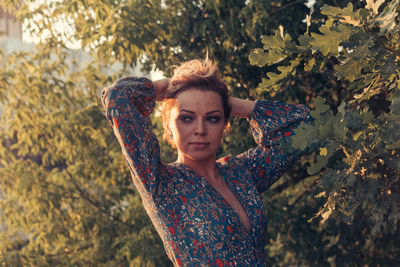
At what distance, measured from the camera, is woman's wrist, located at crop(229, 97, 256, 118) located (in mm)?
2850

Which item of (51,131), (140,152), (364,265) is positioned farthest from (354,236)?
(140,152)

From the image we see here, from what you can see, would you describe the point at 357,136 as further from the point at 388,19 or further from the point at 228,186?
the point at 228,186

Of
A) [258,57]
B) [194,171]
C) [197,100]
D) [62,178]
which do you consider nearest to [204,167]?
[194,171]

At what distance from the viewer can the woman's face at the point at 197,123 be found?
2523 mm

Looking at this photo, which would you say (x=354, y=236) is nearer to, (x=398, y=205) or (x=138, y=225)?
(x=138, y=225)

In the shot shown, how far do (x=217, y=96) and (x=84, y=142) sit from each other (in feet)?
11.2

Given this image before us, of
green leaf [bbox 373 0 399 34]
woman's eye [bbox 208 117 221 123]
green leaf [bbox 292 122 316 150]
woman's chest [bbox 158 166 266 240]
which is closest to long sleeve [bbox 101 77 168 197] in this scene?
woman's chest [bbox 158 166 266 240]

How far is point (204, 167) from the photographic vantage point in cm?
264

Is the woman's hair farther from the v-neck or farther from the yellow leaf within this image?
the yellow leaf

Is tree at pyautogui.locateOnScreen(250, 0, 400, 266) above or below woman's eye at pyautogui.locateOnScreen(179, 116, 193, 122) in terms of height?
below

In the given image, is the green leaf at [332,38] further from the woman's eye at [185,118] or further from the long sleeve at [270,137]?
the long sleeve at [270,137]

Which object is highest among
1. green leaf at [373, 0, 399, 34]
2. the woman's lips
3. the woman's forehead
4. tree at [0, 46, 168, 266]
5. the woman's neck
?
tree at [0, 46, 168, 266]

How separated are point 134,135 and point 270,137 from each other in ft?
2.75

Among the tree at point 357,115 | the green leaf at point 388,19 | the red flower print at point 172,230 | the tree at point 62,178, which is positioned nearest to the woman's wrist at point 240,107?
the tree at point 357,115
